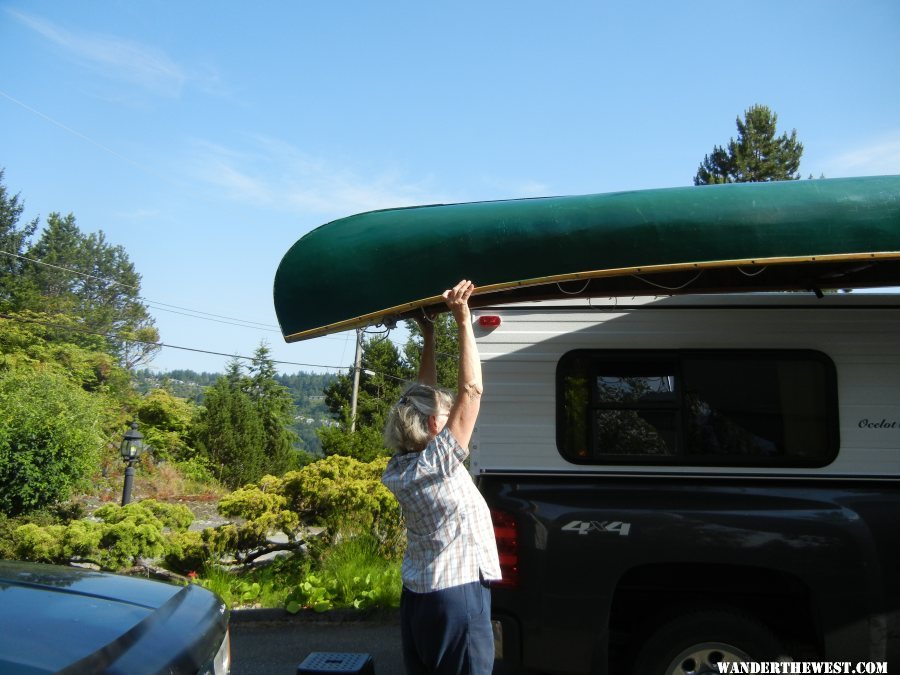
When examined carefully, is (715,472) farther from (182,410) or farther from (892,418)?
(182,410)

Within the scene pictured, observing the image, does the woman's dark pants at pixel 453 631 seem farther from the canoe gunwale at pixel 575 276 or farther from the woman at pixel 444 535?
the canoe gunwale at pixel 575 276

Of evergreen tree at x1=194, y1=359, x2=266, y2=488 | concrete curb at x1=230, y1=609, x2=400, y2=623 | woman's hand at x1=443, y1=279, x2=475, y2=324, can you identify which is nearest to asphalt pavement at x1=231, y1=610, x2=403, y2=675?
concrete curb at x1=230, y1=609, x2=400, y2=623

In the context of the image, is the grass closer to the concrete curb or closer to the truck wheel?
the concrete curb

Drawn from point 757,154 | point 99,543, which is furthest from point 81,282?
point 99,543

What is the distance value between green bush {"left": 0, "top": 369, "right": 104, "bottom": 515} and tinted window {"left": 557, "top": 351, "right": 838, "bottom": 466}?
11.0 meters

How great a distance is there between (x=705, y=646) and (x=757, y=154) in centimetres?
2759

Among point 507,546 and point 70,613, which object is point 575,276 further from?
point 70,613

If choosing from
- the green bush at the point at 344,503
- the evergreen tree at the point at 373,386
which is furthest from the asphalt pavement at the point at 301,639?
the evergreen tree at the point at 373,386

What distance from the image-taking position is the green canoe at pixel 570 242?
A: 3355mm

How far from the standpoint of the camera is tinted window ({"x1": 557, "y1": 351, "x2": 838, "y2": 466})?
408 cm

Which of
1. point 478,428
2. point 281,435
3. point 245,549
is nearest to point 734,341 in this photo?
point 478,428

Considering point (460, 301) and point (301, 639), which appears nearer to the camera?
point (460, 301)

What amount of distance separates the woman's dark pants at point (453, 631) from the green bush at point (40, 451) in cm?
1160

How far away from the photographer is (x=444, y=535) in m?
2.72
